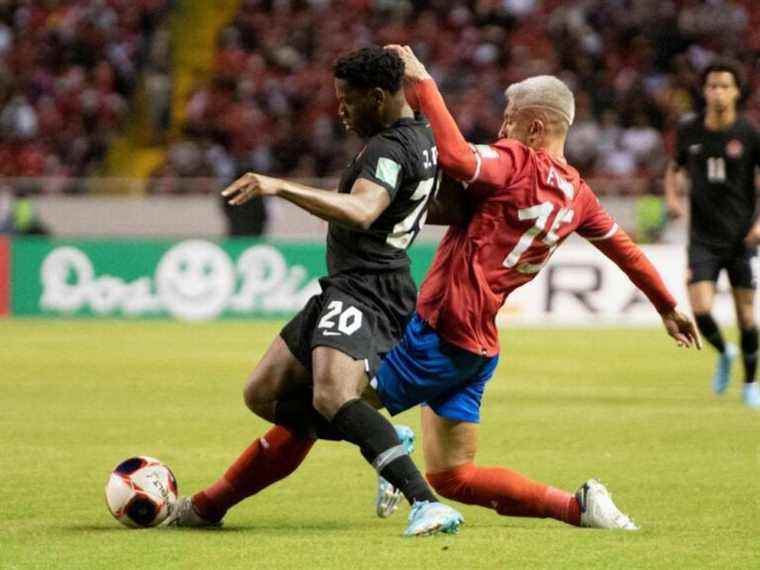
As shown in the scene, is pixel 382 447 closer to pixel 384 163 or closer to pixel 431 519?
pixel 431 519

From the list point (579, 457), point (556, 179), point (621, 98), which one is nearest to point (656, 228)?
point (621, 98)

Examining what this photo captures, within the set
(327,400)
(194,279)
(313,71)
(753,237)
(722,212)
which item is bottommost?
(194,279)

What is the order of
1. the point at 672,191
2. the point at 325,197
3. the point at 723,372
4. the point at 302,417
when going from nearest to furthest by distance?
the point at 325,197, the point at 302,417, the point at 672,191, the point at 723,372

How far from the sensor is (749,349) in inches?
499

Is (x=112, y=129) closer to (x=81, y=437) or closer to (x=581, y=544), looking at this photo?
(x=81, y=437)

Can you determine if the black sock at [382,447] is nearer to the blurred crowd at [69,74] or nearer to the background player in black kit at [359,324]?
the background player in black kit at [359,324]

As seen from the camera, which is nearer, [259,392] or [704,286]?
[259,392]

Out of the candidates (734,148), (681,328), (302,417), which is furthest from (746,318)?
(302,417)

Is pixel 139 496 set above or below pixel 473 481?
below

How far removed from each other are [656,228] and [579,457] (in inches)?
534

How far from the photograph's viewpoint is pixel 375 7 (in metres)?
27.9

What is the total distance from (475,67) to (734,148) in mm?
14280

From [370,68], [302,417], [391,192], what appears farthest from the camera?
[302,417]

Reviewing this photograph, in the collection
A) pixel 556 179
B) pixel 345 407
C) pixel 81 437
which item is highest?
pixel 556 179
